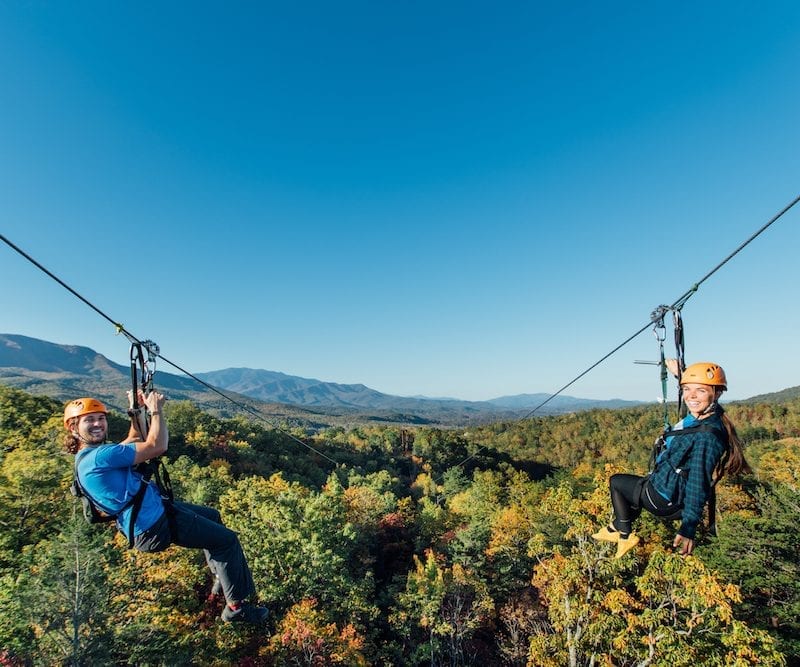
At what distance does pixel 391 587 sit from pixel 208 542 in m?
31.2

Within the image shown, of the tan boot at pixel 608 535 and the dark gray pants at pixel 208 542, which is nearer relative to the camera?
the dark gray pants at pixel 208 542

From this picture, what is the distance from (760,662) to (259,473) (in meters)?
53.4

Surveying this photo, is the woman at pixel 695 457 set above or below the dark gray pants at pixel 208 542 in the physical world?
above

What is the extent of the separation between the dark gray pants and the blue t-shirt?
0.15 metres

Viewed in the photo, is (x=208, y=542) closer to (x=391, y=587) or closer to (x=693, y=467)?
(x=693, y=467)

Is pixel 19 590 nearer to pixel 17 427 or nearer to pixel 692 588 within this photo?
pixel 692 588

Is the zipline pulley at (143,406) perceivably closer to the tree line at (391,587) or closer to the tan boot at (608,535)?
the tan boot at (608,535)

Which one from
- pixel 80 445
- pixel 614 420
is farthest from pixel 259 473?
pixel 614 420

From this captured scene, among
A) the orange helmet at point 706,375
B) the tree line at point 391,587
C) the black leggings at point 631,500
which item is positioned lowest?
the tree line at point 391,587

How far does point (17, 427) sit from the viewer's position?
124ft

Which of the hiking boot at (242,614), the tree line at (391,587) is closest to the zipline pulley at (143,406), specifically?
the hiking boot at (242,614)

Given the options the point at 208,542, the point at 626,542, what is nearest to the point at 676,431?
the point at 626,542

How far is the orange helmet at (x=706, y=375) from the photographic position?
3889 mm

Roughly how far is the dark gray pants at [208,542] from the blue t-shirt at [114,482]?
5.9 inches
